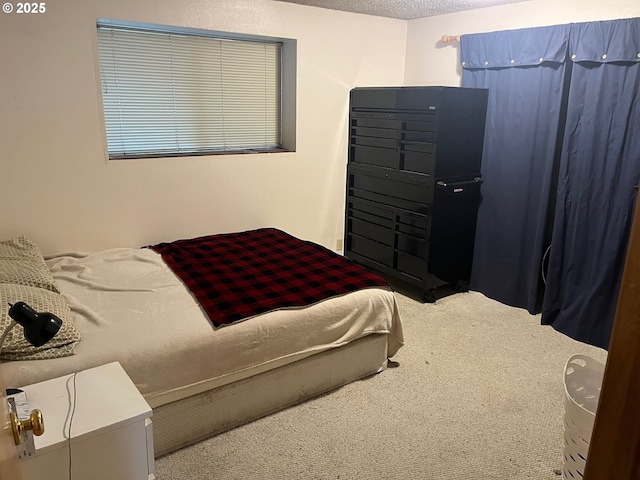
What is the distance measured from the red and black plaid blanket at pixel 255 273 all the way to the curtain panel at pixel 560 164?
1.33 m

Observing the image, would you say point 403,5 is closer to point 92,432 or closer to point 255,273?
point 255,273

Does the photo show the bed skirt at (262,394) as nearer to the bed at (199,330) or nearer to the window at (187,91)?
the bed at (199,330)

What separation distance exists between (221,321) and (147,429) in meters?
0.65

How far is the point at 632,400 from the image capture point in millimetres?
651

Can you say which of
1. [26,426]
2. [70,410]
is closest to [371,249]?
[70,410]

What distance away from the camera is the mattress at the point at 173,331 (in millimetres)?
1938

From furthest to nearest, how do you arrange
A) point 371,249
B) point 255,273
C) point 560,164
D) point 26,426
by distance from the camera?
point 371,249 < point 560,164 < point 255,273 < point 26,426

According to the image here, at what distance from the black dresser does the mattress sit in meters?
1.04

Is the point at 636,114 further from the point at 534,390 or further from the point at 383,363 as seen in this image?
the point at 383,363

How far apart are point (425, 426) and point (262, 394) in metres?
0.78

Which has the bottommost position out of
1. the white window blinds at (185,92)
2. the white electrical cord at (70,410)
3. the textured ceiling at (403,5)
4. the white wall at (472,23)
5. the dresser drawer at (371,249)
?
the dresser drawer at (371,249)

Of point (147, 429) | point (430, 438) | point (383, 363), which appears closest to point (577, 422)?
point (430, 438)

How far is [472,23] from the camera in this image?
3602 mm

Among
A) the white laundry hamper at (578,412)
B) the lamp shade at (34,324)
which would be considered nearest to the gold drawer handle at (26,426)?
the lamp shade at (34,324)
